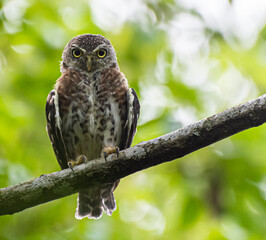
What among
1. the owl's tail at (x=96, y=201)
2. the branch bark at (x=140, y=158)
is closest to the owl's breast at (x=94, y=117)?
the owl's tail at (x=96, y=201)

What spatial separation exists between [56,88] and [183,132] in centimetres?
190

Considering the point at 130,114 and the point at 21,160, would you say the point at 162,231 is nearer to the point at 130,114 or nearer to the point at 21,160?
the point at 130,114

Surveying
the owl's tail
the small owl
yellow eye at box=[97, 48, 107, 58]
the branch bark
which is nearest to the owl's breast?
the small owl

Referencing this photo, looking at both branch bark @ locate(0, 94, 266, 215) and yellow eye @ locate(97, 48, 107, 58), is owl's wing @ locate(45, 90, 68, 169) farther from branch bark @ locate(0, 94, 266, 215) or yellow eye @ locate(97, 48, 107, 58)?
branch bark @ locate(0, 94, 266, 215)

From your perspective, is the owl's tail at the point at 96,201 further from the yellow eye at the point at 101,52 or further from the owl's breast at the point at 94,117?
the yellow eye at the point at 101,52

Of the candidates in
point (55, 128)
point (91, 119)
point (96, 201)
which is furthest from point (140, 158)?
point (96, 201)

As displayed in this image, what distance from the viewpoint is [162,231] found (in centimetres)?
466

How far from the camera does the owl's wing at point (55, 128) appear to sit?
4.60 metres

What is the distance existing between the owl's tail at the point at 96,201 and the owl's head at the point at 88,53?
1.37 metres

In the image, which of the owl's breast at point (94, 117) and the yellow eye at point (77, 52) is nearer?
the owl's breast at point (94, 117)

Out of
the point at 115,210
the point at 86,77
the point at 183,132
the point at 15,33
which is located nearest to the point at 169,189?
the point at 115,210

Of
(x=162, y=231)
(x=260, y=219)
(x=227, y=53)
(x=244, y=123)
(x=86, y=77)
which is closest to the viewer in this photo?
(x=244, y=123)

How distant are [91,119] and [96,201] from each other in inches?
40.9

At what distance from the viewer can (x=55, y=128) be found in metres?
4.65
